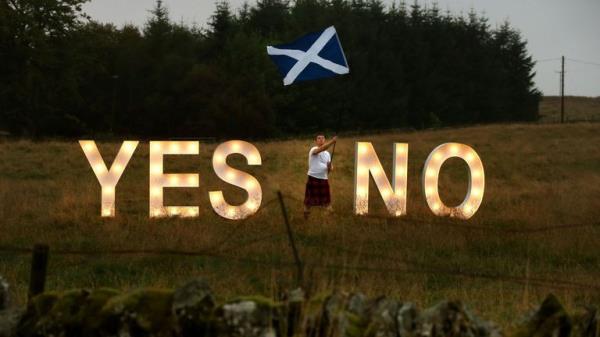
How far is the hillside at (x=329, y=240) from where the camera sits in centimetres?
1068

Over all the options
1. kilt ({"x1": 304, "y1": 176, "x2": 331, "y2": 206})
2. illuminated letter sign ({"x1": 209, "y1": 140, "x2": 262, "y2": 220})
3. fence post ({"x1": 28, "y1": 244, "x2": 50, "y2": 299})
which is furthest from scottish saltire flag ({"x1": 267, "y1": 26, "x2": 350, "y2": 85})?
fence post ({"x1": 28, "y1": 244, "x2": 50, "y2": 299})

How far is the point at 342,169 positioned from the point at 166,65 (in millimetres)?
35664

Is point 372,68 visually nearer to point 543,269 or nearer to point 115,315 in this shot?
point 543,269

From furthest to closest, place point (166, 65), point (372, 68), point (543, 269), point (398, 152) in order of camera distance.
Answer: point (372, 68) → point (166, 65) → point (398, 152) → point (543, 269)

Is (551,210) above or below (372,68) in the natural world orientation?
below

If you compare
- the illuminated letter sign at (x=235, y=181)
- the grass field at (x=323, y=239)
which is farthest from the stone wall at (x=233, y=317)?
the illuminated letter sign at (x=235, y=181)

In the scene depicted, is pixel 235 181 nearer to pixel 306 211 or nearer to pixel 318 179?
pixel 306 211

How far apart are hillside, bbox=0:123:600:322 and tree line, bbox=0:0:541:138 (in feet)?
76.2

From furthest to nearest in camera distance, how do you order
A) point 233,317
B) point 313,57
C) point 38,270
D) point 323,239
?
point 313,57
point 323,239
point 38,270
point 233,317

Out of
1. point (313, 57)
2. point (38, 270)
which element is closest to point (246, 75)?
point (313, 57)

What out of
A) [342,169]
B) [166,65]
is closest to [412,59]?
[166,65]

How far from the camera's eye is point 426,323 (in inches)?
236

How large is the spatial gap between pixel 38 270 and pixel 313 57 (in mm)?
11627

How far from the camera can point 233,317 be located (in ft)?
19.5
